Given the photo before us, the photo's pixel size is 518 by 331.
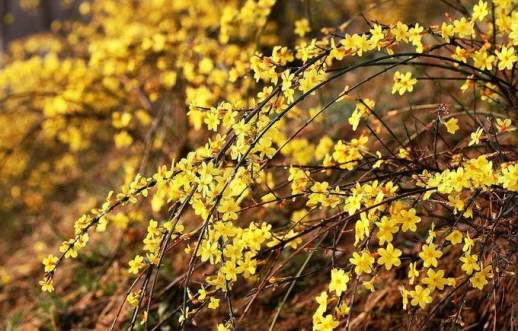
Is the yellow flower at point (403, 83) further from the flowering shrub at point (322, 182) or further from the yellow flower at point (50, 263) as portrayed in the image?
the yellow flower at point (50, 263)

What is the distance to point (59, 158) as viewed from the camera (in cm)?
693

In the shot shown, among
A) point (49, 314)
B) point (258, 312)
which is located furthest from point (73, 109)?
point (258, 312)

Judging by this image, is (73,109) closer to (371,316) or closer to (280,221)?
(280,221)

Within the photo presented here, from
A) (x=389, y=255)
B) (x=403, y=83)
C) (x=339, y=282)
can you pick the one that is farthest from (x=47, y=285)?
(x=403, y=83)

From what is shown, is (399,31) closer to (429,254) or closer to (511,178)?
(511,178)

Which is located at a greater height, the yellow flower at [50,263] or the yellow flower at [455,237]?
the yellow flower at [50,263]

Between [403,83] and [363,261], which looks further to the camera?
[403,83]

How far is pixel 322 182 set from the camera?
2.46m

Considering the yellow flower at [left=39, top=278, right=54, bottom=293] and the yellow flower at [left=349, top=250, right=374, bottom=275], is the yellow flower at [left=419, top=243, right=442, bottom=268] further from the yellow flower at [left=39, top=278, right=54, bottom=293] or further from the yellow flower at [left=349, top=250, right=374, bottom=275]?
A: the yellow flower at [left=39, top=278, right=54, bottom=293]

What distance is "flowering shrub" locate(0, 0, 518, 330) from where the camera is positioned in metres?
1.90

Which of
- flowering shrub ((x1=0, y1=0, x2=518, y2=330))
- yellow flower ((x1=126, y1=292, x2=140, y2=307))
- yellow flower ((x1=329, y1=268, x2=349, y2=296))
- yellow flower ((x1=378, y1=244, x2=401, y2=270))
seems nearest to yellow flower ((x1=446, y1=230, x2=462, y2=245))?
flowering shrub ((x1=0, y1=0, x2=518, y2=330))

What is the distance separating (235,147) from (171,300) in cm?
150

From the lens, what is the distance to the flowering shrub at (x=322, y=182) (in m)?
1.90

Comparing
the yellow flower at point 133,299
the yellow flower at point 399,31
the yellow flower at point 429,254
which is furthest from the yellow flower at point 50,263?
the yellow flower at point 399,31
